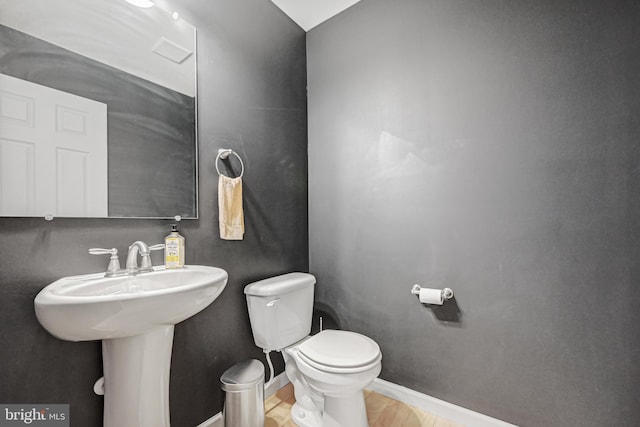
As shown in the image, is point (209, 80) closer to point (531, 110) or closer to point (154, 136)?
point (154, 136)

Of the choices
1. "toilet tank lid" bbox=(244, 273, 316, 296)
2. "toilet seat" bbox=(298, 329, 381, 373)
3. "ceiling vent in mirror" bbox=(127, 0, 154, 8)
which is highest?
"ceiling vent in mirror" bbox=(127, 0, 154, 8)

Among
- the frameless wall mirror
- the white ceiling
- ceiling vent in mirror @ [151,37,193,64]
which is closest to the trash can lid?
the frameless wall mirror

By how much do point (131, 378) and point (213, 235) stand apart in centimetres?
65

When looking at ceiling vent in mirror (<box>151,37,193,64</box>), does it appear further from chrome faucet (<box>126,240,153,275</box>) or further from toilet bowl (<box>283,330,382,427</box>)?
toilet bowl (<box>283,330,382,427</box>)

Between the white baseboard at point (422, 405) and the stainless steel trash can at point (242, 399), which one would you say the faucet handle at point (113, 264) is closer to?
the stainless steel trash can at point (242, 399)

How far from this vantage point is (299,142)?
77.3 inches

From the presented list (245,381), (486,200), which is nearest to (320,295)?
(245,381)

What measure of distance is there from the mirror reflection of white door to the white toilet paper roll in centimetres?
145

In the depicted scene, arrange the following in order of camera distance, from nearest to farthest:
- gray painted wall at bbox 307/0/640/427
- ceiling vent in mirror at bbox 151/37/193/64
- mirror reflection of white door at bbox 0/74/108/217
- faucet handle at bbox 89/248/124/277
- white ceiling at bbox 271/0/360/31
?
mirror reflection of white door at bbox 0/74/108/217, faucet handle at bbox 89/248/124/277, gray painted wall at bbox 307/0/640/427, ceiling vent in mirror at bbox 151/37/193/64, white ceiling at bbox 271/0/360/31

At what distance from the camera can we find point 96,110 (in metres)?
1.06

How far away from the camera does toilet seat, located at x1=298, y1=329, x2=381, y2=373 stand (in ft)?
3.96

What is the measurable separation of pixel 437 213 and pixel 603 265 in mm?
668

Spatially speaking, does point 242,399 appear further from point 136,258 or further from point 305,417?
point 136,258

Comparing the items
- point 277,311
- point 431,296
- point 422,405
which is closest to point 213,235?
point 277,311
